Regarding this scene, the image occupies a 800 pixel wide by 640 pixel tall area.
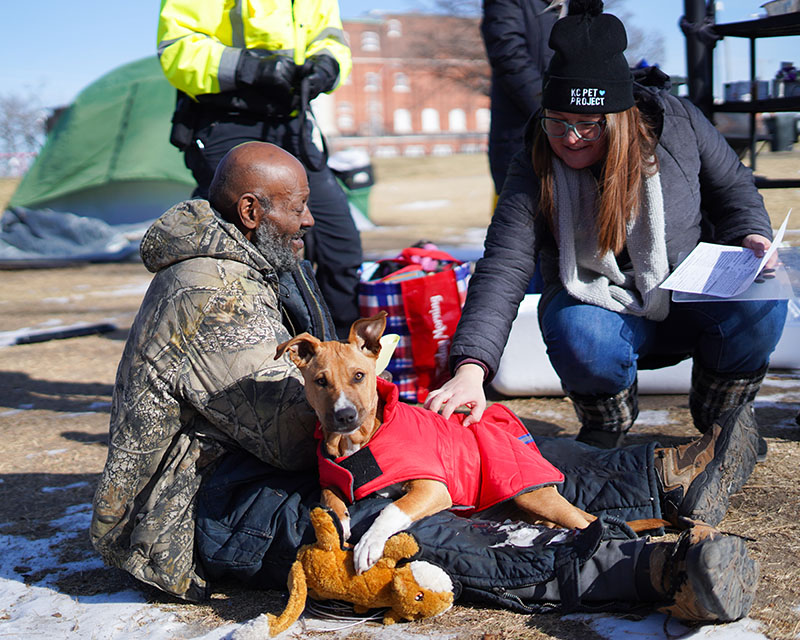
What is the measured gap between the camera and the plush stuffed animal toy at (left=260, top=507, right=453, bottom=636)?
7.34ft

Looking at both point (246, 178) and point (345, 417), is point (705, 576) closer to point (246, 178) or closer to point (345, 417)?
point (345, 417)

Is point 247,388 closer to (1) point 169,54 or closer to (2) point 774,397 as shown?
(1) point 169,54

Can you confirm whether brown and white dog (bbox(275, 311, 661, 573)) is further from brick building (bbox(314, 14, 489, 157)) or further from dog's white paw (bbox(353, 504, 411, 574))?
brick building (bbox(314, 14, 489, 157))

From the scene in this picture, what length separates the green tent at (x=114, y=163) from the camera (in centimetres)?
1184

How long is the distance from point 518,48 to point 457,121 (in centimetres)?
6022

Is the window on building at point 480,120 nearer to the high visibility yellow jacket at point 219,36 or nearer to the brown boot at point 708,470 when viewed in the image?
the high visibility yellow jacket at point 219,36

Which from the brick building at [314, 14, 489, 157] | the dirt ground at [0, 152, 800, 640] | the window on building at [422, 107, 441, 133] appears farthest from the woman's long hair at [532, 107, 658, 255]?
the window on building at [422, 107, 441, 133]

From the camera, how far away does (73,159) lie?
1214cm

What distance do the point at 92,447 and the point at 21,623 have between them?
168 centimetres

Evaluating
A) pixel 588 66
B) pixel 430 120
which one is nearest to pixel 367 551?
pixel 588 66

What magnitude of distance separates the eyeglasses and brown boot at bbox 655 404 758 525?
1.05 meters

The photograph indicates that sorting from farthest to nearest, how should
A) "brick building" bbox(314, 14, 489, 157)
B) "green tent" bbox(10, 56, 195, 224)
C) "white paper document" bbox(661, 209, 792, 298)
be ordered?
"brick building" bbox(314, 14, 489, 157) < "green tent" bbox(10, 56, 195, 224) < "white paper document" bbox(661, 209, 792, 298)

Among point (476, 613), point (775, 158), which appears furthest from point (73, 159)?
point (476, 613)

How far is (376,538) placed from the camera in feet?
7.32
